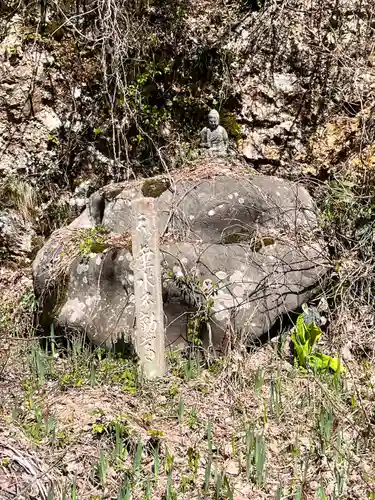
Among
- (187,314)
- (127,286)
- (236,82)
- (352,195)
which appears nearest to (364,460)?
(187,314)

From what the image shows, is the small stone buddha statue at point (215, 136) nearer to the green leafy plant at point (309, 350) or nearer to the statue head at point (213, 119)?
the statue head at point (213, 119)

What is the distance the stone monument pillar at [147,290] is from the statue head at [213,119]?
2.10m

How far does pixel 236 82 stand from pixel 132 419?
3963 millimetres

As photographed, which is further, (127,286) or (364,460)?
(127,286)

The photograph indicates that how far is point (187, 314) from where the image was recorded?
408 cm

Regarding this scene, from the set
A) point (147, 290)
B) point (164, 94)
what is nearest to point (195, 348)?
point (147, 290)

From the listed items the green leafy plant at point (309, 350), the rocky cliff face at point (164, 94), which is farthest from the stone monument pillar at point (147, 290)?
the rocky cliff face at point (164, 94)

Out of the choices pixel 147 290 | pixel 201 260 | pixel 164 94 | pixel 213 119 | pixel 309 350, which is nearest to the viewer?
pixel 147 290

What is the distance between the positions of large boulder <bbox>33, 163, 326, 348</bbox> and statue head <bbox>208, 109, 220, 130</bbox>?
23.7 inches

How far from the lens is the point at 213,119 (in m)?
5.41

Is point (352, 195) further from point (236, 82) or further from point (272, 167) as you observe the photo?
point (236, 82)

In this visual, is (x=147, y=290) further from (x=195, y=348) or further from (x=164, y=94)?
(x=164, y=94)

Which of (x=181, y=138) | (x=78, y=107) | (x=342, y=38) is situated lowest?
(x=181, y=138)

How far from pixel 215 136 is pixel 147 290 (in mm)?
2359
